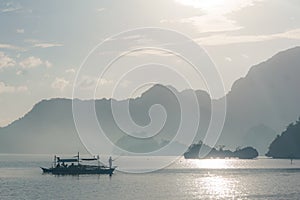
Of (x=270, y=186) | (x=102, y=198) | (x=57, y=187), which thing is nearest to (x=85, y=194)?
(x=102, y=198)

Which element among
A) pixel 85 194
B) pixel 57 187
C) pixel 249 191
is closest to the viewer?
pixel 85 194

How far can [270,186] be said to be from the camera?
132625mm

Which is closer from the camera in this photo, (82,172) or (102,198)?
(102,198)

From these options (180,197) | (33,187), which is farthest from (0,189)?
(180,197)

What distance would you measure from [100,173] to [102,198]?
66.5m

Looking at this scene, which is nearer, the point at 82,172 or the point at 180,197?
the point at 180,197

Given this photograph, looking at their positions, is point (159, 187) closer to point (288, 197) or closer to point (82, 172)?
point (288, 197)

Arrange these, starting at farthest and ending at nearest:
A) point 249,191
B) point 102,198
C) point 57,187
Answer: point 57,187
point 249,191
point 102,198

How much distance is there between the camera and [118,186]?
13012 centimetres

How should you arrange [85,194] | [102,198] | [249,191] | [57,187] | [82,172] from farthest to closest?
[82,172] → [57,187] → [249,191] → [85,194] → [102,198]

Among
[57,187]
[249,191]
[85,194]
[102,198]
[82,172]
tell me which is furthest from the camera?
[82,172]

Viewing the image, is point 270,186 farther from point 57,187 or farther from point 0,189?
point 0,189

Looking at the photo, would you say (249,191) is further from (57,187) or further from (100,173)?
(100,173)

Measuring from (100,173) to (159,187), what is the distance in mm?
43788
